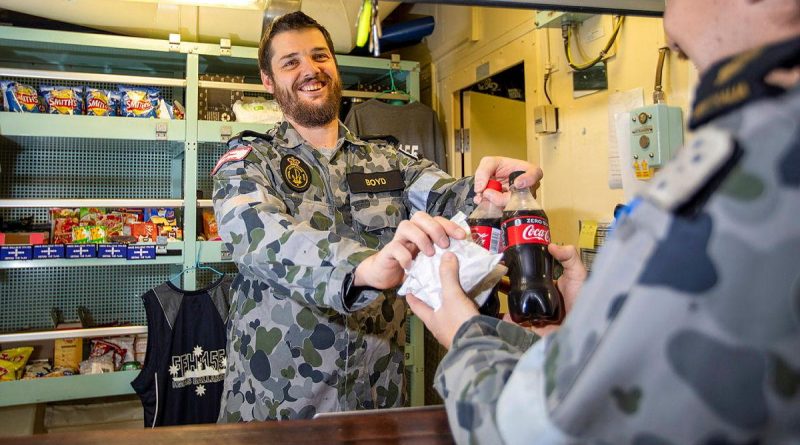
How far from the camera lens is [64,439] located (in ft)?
2.66

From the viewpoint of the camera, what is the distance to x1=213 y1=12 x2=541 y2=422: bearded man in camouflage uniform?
1.13 m

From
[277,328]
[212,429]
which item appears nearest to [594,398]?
[212,429]

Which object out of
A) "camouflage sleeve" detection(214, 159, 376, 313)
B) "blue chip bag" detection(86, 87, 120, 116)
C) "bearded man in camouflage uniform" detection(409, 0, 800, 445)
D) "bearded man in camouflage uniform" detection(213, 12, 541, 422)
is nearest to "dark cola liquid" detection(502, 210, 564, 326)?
"bearded man in camouflage uniform" detection(213, 12, 541, 422)

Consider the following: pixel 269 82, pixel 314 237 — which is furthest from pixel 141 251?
pixel 314 237

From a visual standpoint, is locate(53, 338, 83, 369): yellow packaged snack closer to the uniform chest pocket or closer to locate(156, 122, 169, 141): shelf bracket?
locate(156, 122, 169, 141): shelf bracket

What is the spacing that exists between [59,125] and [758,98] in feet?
9.43

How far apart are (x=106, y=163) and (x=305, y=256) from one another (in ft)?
8.12

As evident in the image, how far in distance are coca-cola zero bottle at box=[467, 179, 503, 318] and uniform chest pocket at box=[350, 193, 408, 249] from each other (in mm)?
405

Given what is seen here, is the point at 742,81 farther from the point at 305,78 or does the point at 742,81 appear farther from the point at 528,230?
the point at 305,78

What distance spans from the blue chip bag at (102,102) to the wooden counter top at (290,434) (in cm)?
222

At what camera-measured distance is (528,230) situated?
996 millimetres

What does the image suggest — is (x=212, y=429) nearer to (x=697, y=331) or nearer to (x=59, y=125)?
(x=697, y=331)

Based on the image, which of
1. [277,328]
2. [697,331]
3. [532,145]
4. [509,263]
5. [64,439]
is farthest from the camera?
[532,145]

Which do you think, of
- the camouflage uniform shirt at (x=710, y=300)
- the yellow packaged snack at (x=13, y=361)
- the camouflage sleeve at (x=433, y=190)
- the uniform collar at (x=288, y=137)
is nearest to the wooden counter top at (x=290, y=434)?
the camouflage uniform shirt at (x=710, y=300)
